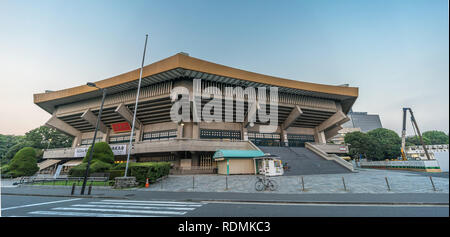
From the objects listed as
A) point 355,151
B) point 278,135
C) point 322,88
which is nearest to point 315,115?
point 322,88

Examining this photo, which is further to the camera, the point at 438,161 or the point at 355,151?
the point at 355,151

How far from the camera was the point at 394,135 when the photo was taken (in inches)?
2472

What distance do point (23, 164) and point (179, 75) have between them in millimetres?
27963

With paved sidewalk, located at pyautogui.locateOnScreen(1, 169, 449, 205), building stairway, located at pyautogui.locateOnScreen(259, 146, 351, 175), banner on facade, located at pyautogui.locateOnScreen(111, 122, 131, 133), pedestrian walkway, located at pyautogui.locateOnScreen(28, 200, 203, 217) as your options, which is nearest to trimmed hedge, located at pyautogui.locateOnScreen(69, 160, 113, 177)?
paved sidewalk, located at pyautogui.locateOnScreen(1, 169, 449, 205)

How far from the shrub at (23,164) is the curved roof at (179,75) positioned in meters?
12.7

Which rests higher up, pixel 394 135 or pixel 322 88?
pixel 322 88

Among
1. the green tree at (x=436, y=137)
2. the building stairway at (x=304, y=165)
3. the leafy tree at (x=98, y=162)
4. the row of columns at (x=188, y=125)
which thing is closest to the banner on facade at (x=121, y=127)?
the row of columns at (x=188, y=125)

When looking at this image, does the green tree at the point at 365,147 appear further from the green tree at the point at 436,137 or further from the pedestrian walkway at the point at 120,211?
the green tree at the point at 436,137

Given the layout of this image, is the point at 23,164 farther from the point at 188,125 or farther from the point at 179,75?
the point at 179,75

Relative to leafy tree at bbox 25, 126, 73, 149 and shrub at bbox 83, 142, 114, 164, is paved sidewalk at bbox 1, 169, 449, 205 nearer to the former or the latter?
shrub at bbox 83, 142, 114, 164

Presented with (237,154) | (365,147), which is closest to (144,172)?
(237,154)

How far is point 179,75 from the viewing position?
1134 inches
